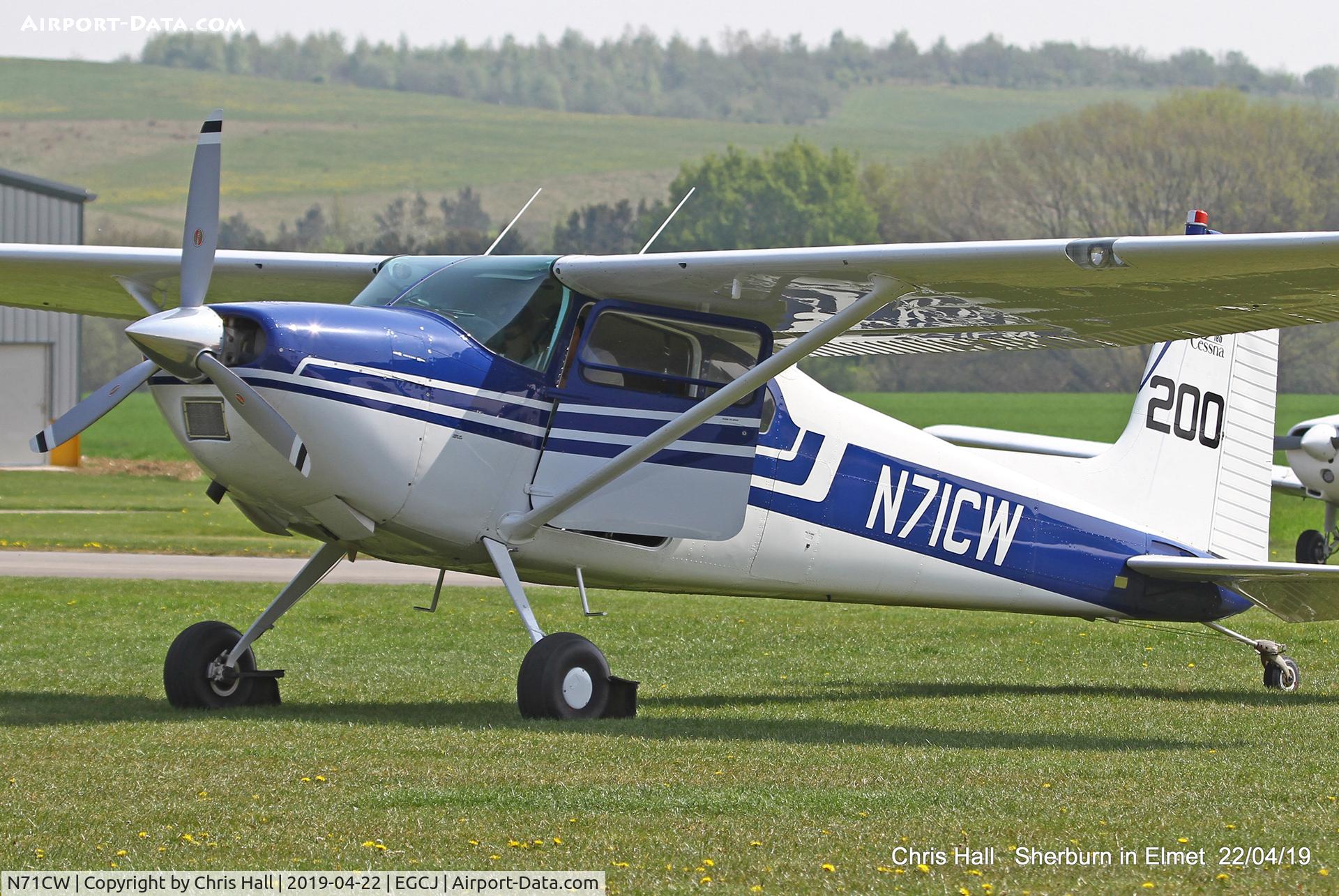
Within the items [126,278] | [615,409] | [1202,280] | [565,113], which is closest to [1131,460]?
[1202,280]

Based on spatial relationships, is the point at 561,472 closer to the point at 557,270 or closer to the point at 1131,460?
the point at 557,270

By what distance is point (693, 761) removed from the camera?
314 inches

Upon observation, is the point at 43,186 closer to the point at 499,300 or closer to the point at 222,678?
the point at 222,678

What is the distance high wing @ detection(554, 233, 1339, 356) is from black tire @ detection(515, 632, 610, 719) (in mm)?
2081

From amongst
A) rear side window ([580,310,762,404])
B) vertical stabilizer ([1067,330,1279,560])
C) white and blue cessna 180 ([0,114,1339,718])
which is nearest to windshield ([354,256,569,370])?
white and blue cessna 180 ([0,114,1339,718])

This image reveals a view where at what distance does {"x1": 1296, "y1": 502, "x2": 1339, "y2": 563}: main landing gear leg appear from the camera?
2477cm

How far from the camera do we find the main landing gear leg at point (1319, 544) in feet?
81.3

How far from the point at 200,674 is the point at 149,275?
2961 mm

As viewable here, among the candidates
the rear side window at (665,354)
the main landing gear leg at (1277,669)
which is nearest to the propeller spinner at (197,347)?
the rear side window at (665,354)

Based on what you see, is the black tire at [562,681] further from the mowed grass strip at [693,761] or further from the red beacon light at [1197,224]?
the red beacon light at [1197,224]

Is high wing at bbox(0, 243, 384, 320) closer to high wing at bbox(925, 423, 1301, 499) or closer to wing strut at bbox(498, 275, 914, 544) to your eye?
wing strut at bbox(498, 275, 914, 544)

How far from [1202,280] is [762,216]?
98.3 metres

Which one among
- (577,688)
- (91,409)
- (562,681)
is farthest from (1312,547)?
(91,409)

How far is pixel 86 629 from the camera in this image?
46.5ft
